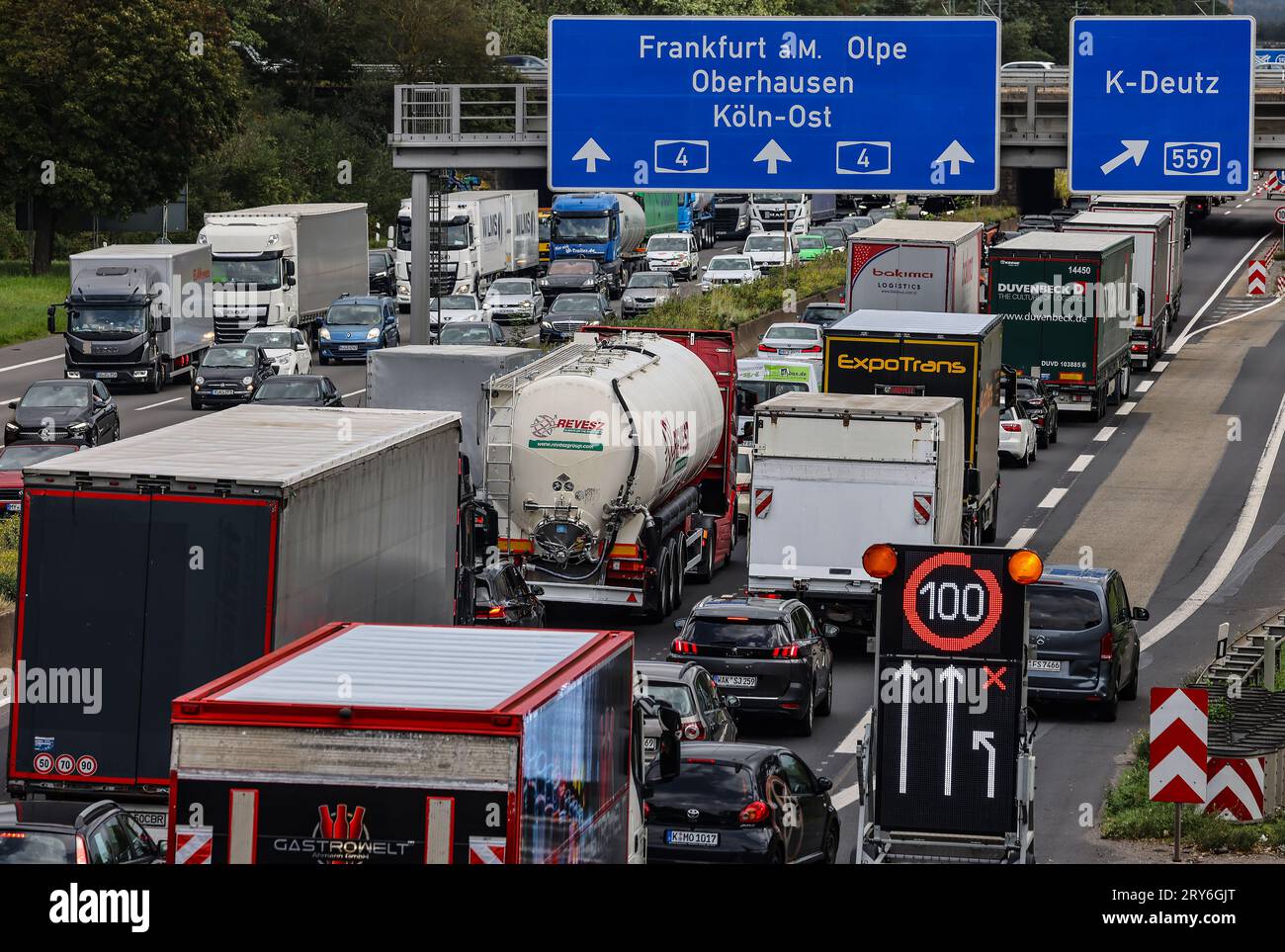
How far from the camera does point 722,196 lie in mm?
99812

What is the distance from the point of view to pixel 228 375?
1828 inches

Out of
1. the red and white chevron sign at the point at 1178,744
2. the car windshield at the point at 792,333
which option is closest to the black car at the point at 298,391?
the car windshield at the point at 792,333

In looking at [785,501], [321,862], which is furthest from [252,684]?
[785,501]

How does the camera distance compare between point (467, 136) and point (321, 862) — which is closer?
point (321, 862)

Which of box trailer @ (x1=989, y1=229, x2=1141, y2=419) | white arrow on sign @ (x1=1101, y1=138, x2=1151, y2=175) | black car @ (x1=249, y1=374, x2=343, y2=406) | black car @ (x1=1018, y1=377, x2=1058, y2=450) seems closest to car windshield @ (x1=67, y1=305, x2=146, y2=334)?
black car @ (x1=249, y1=374, x2=343, y2=406)

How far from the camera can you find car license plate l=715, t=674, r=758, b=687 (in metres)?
22.0

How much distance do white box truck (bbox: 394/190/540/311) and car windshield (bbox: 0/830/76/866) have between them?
49.7 metres

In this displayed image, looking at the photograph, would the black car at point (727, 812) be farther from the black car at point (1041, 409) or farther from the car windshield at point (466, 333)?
the car windshield at point (466, 333)

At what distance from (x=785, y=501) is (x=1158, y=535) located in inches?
440

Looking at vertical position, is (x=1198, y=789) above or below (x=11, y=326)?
below

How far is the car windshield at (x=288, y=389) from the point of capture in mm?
40125

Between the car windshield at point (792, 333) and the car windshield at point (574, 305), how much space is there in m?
9.79
